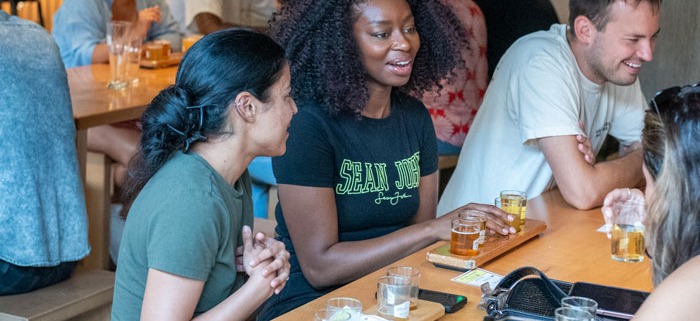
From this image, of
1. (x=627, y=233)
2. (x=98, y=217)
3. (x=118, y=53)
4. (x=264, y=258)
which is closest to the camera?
(x=264, y=258)

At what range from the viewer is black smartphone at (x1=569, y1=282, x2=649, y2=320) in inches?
71.6

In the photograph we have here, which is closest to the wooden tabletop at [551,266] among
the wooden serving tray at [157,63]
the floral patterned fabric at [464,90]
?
the floral patterned fabric at [464,90]

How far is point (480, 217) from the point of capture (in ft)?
7.38

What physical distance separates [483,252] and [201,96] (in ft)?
2.34

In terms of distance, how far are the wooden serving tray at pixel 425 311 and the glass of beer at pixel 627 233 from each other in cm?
62

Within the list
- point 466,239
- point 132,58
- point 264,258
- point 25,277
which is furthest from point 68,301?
point 132,58

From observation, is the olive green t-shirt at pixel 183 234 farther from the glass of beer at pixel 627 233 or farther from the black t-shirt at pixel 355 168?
the glass of beer at pixel 627 233

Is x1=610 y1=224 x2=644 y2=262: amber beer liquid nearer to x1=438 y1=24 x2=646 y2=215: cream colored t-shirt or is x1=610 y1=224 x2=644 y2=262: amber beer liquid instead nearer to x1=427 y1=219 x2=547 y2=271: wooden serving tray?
x1=427 y1=219 x2=547 y2=271: wooden serving tray

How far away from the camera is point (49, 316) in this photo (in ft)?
8.49

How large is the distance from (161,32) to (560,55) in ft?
9.19

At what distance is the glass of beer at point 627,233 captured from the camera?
227cm

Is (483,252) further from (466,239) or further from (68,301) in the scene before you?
(68,301)

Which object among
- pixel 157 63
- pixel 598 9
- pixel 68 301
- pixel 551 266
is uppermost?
pixel 598 9

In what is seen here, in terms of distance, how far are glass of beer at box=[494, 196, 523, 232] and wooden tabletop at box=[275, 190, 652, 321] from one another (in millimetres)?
60
